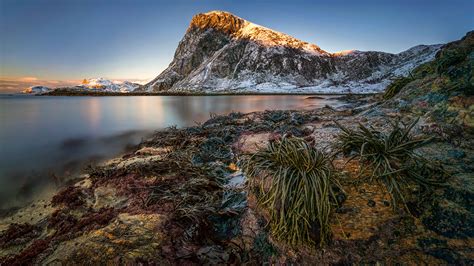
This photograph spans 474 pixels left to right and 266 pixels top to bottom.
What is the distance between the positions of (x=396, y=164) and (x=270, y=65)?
10170 cm

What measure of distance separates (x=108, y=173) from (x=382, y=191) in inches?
205

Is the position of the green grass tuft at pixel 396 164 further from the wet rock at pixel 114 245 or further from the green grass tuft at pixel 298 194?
the wet rock at pixel 114 245

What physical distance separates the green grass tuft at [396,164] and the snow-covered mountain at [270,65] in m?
78.6

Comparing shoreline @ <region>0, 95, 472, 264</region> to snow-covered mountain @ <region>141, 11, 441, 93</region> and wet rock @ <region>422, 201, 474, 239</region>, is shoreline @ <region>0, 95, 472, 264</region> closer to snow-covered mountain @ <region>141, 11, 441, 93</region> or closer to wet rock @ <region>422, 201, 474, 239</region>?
wet rock @ <region>422, 201, 474, 239</region>

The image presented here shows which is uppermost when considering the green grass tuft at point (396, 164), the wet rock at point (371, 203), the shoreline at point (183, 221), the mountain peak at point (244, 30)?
the mountain peak at point (244, 30)

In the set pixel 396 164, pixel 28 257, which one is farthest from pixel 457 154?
pixel 28 257

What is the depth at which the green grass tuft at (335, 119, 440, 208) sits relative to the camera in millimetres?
2557

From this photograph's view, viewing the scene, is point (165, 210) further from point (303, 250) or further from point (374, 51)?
point (374, 51)

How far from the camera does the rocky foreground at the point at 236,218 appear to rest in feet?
7.45

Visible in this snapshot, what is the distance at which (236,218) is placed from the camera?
316cm

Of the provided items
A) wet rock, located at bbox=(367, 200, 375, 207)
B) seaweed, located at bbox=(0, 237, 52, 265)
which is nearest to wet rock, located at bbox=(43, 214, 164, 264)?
seaweed, located at bbox=(0, 237, 52, 265)

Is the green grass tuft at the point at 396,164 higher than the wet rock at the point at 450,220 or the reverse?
higher

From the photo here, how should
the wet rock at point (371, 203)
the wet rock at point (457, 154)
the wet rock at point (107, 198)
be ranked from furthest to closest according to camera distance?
the wet rock at point (107, 198), the wet rock at point (457, 154), the wet rock at point (371, 203)

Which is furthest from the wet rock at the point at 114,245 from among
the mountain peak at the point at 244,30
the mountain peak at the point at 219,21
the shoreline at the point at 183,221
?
the mountain peak at the point at 219,21
